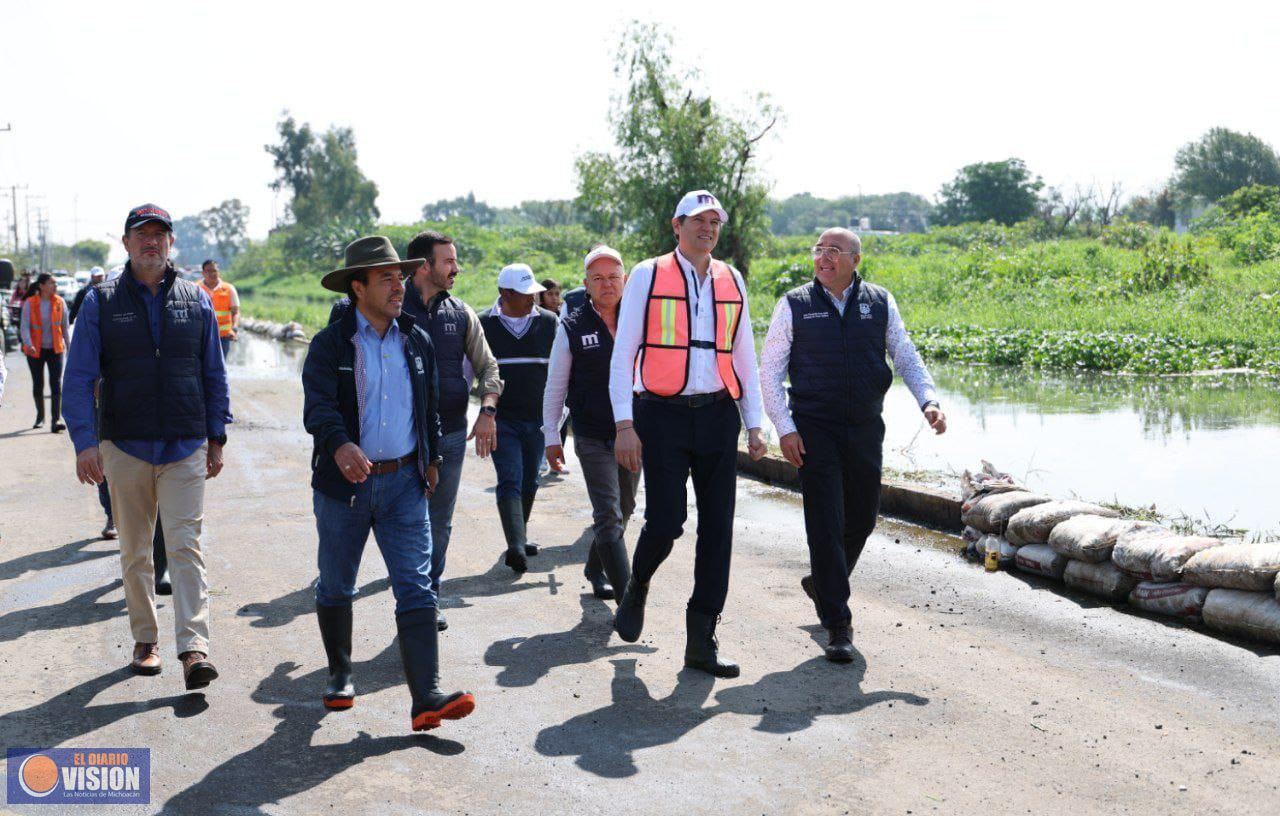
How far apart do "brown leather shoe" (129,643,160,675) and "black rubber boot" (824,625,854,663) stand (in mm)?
3034

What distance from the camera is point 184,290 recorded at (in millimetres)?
5797

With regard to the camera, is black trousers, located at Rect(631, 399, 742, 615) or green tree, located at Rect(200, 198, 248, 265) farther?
green tree, located at Rect(200, 198, 248, 265)

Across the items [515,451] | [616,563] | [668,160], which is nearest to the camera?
[616,563]

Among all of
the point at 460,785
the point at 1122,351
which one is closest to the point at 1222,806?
the point at 460,785

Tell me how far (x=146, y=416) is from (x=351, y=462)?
1.38 meters

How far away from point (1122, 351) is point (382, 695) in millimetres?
17747

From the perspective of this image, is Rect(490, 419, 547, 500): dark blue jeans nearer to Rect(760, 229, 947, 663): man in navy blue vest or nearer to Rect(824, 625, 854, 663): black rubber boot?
Rect(760, 229, 947, 663): man in navy blue vest

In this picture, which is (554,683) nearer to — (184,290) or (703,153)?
(184,290)

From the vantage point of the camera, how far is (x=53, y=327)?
15.1 metres

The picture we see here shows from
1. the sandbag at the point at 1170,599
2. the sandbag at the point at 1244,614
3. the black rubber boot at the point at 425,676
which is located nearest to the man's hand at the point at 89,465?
the black rubber boot at the point at 425,676

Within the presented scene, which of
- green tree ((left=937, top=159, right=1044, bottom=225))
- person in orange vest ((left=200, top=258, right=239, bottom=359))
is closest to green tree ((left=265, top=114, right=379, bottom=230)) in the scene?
green tree ((left=937, top=159, right=1044, bottom=225))

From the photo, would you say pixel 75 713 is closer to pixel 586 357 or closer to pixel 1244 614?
pixel 586 357

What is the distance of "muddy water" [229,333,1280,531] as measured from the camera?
977 centimetres

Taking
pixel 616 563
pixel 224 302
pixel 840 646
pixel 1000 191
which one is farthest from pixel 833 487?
pixel 1000 191
